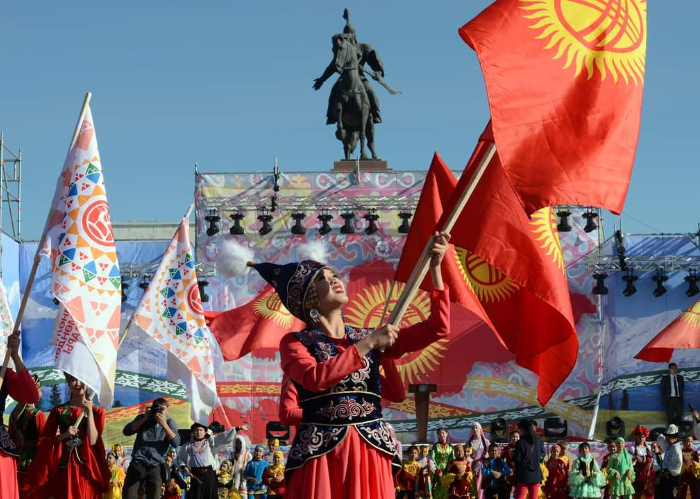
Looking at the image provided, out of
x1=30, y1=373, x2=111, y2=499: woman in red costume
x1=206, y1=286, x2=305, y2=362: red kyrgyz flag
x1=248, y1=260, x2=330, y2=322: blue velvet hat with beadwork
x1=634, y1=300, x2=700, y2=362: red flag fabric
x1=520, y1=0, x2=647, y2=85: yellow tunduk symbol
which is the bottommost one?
x1=30, y1=373, x2=111, y2=499: woman in red costume

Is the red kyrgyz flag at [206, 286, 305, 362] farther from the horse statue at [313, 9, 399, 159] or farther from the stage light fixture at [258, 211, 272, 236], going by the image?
the horse statue at [313, 9, 399, 159]

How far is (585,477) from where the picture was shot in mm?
16156

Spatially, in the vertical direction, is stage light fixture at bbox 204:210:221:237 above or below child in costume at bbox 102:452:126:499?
above

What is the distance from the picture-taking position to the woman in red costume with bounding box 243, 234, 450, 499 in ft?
18.2

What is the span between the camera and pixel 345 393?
18.7 feet

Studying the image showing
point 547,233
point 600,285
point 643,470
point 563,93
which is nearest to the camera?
point 563,93

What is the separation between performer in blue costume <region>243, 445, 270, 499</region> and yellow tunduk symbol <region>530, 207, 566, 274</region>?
7168 millimetres

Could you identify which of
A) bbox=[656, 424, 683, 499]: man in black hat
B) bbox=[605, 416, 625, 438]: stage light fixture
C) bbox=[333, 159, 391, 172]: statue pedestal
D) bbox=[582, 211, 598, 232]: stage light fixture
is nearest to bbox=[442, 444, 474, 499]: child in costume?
bbox=[656, 424, 683, 499]: man in black hat

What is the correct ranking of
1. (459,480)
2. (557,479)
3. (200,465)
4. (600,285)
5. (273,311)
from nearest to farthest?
1. (200,465)
2. (459,480)
3. (557,479)
4. (273,311)
5. (600,285)

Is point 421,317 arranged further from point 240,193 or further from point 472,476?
point 472,476

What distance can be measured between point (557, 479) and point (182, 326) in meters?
5.43

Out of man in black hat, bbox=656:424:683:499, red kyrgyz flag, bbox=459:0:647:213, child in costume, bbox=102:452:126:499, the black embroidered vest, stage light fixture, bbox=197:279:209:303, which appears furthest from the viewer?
stage light fixture, bbox=197:279:209:303

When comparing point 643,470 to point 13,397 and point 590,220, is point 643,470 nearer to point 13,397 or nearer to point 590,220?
point 590,220

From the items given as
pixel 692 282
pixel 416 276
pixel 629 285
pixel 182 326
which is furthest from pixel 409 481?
pixel 416 276
